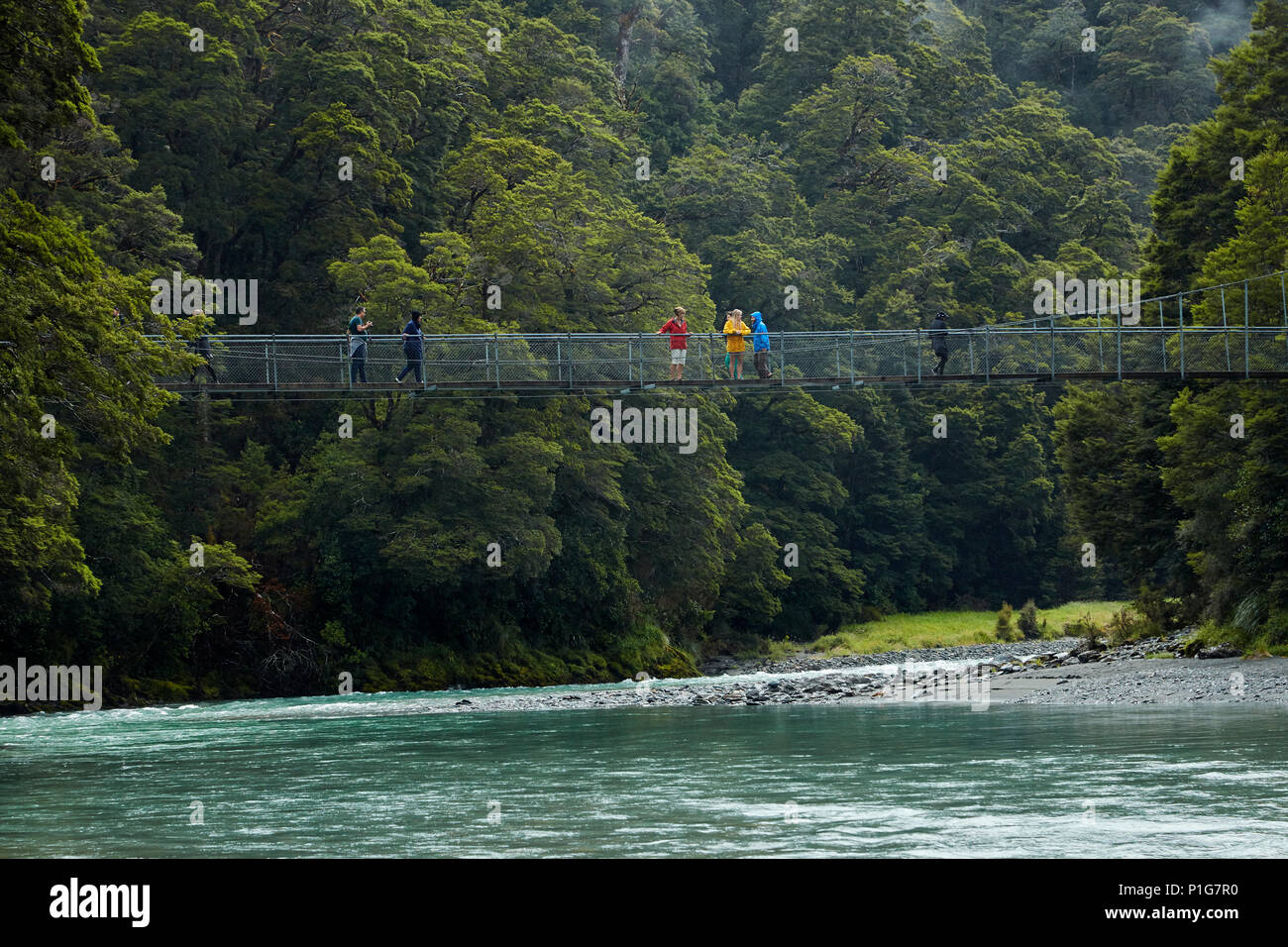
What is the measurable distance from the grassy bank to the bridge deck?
21.0m

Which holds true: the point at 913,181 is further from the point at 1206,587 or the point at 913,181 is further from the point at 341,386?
the point at 341,386

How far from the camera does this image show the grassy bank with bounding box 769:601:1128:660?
6084cm

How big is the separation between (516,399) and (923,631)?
24.2 meters

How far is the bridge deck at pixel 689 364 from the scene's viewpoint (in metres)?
31.0

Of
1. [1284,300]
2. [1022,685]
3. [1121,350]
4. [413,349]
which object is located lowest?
[1022,685]

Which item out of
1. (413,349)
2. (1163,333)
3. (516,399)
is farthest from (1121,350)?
(516,399)

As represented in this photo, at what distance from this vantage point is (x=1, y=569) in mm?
35219

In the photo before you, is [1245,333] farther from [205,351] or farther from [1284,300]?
[205,351]

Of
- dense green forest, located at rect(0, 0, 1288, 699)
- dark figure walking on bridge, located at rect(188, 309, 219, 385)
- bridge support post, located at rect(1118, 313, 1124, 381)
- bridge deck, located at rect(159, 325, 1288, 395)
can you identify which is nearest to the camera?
bridge deck, located at rect(159, 325, 1288, 395)

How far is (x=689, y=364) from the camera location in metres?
38.2

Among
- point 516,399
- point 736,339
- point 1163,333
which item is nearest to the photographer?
point 736,339

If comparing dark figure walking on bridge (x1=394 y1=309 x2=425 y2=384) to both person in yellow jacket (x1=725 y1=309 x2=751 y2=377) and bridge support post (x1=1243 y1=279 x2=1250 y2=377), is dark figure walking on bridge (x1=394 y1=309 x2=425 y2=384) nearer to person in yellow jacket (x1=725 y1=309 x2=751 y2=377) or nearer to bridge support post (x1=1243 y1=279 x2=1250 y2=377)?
person in yellow jacket (x1=725 y1=309 x2=751 y2=377)

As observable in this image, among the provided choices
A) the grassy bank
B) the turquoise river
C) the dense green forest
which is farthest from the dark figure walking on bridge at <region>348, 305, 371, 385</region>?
the grassy bank
